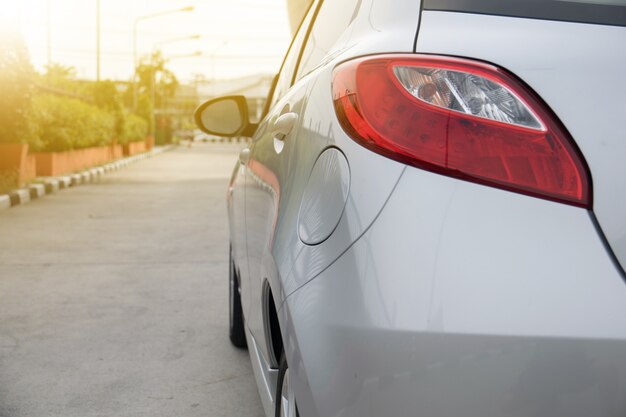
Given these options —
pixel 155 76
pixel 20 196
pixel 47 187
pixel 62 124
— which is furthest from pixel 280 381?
pixel 155 76

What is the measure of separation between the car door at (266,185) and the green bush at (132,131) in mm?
28809

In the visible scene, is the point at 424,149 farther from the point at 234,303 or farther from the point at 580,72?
the point at 234,303

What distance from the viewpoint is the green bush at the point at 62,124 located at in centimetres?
1838

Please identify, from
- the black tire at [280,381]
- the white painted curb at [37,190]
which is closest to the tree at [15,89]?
the white painted curb at [37,190]

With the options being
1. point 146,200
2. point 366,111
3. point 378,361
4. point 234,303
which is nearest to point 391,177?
point 366,111

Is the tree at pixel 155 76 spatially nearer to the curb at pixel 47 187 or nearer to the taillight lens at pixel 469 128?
the curb at pixel 47 187

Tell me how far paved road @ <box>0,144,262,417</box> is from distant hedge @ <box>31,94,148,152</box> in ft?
25.5

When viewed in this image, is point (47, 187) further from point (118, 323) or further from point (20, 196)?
point (118, 323)

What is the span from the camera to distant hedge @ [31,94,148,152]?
17859 mm

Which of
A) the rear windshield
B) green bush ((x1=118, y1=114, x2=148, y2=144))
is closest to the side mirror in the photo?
the rear windshield

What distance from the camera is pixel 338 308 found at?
5.27 feet

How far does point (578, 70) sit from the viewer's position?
5.13ft

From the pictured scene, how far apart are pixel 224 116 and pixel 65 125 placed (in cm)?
1695

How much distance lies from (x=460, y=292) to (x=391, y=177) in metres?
0.25
